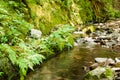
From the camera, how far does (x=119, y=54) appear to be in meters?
10.2

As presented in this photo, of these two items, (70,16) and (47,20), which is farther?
(70,16)

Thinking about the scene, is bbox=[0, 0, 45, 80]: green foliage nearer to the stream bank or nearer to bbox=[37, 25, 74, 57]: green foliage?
the stream bank

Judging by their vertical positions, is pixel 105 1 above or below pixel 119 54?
above

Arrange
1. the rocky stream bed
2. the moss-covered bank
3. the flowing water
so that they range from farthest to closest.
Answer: the flowing water, the rocky stream bed, the moss-covered bank

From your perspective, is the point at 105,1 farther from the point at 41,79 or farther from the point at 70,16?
the point at 41,79

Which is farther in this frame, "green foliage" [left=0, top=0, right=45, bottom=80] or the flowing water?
the flowing water

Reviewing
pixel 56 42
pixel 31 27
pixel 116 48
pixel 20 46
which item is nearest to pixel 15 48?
pixel 20 46

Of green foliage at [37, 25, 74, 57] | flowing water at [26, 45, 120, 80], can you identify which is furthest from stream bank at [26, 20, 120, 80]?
green foliage at [37, 25, 74, 57]

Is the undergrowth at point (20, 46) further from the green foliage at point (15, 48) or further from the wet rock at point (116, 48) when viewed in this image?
the wet rock at point (116, 48)

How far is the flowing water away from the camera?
7.43 m

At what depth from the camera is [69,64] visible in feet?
28.4

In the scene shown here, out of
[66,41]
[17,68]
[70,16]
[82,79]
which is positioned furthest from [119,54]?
[70,16]

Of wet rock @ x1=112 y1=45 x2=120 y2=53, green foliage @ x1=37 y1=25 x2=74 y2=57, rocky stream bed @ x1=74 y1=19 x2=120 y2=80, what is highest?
green foliage @ x1=37 y1=25 x2=74 y2=57

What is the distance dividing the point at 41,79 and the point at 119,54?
149 inches
